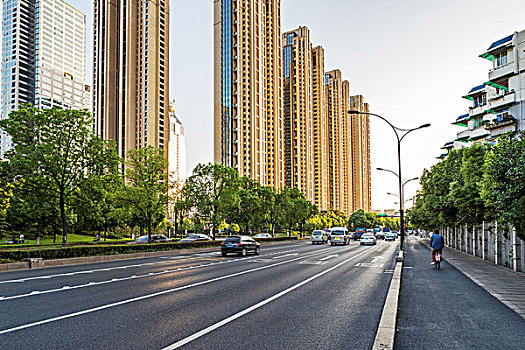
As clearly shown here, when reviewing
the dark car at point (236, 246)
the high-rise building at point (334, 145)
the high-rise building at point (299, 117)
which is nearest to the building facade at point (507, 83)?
the dark car at point (236, 246)

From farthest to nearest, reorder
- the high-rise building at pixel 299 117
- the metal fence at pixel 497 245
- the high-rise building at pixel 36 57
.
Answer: the high-rise building at pixel 299 117
the high-rise building at pixel 36 57
the metal fence at pixel 497 245

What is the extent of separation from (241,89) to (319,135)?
171 ft

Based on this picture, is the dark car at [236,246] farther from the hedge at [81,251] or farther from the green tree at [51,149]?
the green tree at [51,149]

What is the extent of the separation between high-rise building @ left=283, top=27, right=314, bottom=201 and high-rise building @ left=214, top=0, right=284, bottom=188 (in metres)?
22.9

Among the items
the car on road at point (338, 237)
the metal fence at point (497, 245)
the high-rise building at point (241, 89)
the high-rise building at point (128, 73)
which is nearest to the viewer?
the metal fence at point (497, 245)

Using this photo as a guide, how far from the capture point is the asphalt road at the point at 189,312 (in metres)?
6.69

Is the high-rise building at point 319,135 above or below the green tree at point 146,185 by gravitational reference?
above

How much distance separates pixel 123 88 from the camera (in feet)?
443

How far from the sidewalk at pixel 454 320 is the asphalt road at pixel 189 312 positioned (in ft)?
2.13

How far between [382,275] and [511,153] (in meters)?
6.90

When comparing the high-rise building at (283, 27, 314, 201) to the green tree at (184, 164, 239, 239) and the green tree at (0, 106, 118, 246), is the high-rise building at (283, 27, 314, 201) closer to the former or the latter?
the green tree at (184, 164, 239, 239)

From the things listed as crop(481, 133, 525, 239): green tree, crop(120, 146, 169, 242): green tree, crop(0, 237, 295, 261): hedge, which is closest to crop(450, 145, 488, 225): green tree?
crop(481, 133, 525, 239): green tree

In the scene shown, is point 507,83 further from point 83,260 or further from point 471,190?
point 83,260

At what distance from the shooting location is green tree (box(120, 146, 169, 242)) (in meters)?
34.8
